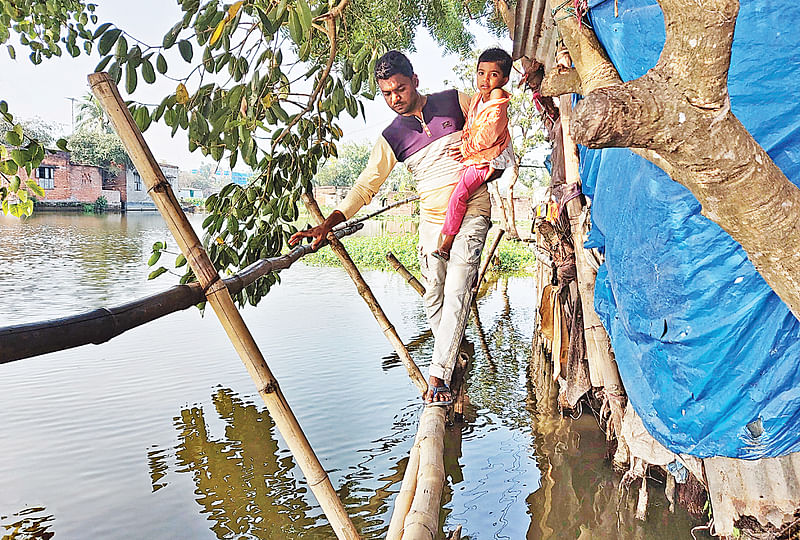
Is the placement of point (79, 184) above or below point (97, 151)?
below

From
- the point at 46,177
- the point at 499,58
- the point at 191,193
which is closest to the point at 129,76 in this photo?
the point at 499,58

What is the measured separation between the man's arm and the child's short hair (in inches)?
26.2

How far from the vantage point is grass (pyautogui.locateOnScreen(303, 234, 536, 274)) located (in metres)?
15.2

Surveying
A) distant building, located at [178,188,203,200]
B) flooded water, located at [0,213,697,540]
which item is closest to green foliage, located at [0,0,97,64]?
Answer: flooded water, located at [0,213,697,540]

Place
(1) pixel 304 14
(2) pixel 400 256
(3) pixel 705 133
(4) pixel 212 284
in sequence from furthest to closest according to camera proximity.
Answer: (2) pixel 400 256
(1) pixel 304 14
(4) pixel 212 284
(3) pixel 705 133

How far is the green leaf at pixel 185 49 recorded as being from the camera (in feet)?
7.84

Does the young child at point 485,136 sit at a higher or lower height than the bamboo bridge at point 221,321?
higher

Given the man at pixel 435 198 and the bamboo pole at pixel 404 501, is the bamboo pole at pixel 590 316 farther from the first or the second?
the bamboo pole at pixel 404 501

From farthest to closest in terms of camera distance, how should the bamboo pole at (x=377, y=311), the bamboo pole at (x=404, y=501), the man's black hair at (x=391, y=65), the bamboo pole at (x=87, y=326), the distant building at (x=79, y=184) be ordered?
the distant building at (x=79, y=184)
the bamboo pole at (x=377, y=311)
the man's black hair at (x=391, y=65)
the bamboo pole at (x=404, y=501)
the bamboo pole at (x=87, y=326)

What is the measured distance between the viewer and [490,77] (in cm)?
305

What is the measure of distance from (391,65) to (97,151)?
3083 centimetres

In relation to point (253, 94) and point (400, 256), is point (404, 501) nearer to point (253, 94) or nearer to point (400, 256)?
point (253, 94)

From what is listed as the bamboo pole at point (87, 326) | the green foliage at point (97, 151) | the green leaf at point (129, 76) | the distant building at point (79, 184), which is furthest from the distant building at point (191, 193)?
the bamboo pole at point (87, 326)

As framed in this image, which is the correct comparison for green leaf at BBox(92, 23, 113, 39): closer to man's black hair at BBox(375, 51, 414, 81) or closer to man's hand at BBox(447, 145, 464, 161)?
man's black hair at BBox(375, 51, 414, 81)
